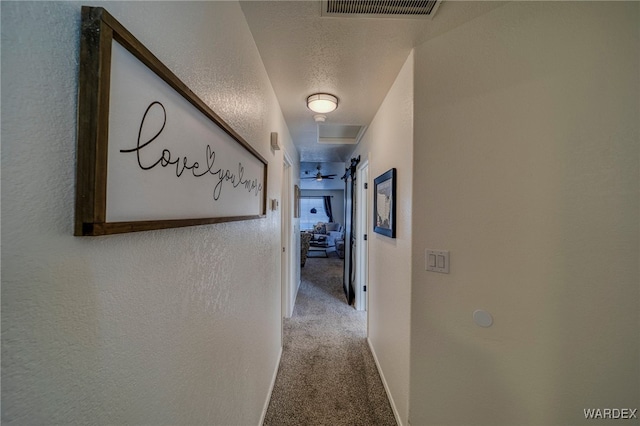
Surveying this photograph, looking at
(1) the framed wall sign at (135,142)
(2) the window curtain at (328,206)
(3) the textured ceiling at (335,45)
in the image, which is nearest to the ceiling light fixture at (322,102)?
(3) the textured ceiling at (335,45)

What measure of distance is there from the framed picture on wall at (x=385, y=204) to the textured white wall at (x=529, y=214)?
13.0 inches

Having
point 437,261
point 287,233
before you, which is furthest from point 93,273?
point 287,233

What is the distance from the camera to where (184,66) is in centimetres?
70

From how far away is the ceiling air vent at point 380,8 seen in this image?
3.59 feet

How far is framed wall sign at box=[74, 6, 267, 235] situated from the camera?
40cm

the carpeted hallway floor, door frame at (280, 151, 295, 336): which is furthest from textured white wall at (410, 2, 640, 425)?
door frame at (280, 151, 295, 336)

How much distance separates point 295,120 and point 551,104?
6.51ft

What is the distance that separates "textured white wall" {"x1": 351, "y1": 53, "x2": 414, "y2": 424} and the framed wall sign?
1095 mm

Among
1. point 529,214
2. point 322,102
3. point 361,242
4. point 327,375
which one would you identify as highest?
point 322,102

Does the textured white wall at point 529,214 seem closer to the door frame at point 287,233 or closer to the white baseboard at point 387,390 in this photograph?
the white baseboard at point 387,390

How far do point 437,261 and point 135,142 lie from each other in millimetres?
1347

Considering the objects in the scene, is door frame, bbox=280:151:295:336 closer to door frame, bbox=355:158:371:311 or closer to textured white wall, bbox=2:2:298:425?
door frame, bbox=355:158:371:311

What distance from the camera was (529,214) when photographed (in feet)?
3.74

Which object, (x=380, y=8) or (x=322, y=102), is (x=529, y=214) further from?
(x=322, y=102)
